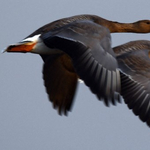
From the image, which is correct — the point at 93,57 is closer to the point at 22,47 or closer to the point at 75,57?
the point at 75,57

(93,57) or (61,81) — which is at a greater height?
(93,57)

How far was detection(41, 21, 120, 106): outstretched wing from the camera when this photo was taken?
15.9 meters

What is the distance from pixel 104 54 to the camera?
16234 millimetres

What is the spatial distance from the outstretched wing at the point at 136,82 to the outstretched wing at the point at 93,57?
153 centimetres

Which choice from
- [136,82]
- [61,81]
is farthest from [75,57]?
[61,81]

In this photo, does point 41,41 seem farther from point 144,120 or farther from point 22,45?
point 144,120

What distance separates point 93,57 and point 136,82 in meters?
2.00

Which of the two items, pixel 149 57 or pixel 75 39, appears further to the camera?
pixel 149 57

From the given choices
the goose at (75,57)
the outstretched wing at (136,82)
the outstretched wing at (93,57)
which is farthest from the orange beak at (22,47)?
the outstretched wing at (136,82)

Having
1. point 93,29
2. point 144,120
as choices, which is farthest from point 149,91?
point 93,29

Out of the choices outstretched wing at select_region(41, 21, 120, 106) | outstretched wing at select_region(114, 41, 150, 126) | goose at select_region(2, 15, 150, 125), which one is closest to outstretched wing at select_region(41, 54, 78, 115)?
goose at select_region(2, 15, 150, 125)

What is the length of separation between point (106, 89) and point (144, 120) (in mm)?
1876

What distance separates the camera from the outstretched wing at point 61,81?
1939cm

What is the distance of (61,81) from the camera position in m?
19.5
